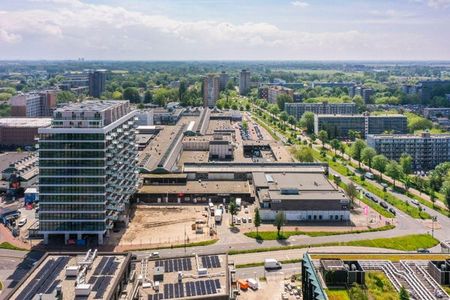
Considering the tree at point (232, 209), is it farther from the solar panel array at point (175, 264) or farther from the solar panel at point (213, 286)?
the solar panel at point (213, 286)

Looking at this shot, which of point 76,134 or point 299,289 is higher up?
point 76,134

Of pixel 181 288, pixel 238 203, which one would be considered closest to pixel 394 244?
pixel 238 203

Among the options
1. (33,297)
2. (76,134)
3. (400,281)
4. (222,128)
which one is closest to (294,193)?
(76,134)

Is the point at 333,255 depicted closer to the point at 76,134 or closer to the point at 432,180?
the point at 76,134

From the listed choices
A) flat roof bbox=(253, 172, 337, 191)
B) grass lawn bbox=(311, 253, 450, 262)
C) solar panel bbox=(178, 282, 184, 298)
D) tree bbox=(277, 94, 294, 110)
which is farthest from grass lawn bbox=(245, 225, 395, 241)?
tree bbox=(277, 94, 294, 110)

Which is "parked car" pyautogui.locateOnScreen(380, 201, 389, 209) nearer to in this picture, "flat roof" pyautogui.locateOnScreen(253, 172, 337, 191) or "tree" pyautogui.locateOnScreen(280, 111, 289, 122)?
"flat roof" pyautogui.locateOnScreen(253, 172, 337, 191)

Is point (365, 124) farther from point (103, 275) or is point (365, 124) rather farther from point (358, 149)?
point (103, 275)
